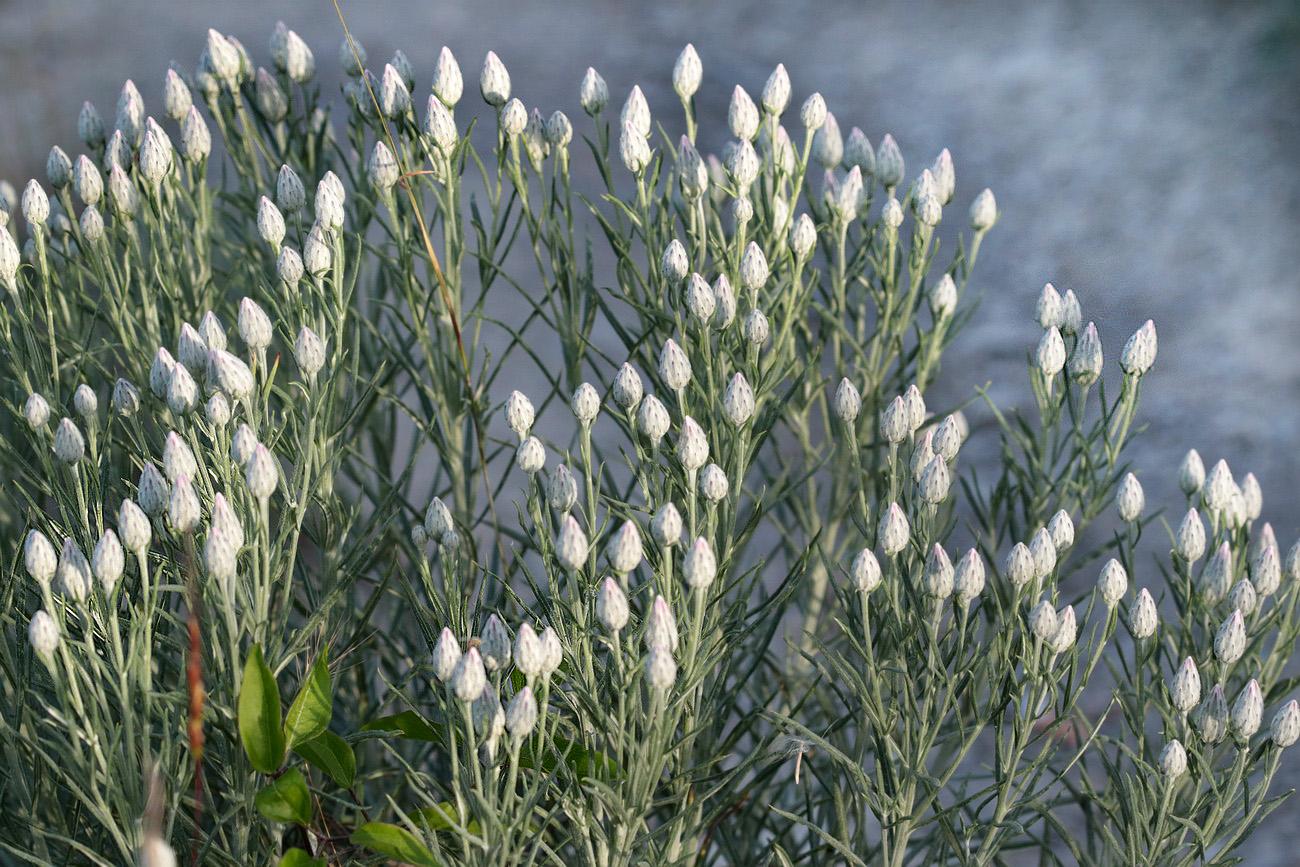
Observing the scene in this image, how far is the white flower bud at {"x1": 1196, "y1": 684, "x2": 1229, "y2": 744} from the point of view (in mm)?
667

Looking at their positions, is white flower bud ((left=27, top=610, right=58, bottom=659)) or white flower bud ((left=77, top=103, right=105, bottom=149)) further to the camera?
white flower bud ((left=77, top=103, right=105, bottom=149))

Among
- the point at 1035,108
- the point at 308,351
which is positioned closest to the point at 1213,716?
the point at 308,351

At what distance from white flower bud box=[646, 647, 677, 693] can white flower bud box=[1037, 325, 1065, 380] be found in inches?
13.8

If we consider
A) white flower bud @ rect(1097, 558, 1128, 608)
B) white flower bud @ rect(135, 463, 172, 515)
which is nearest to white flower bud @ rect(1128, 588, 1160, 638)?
white flower bud @ rect(1097, 558, 1128, 608)

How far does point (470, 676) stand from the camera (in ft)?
1.90

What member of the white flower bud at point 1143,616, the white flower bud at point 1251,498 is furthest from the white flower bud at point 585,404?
the white flower bud at point 1251,498

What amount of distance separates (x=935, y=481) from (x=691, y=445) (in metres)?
0.14

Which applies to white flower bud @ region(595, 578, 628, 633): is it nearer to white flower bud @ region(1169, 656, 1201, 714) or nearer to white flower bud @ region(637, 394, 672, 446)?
white flower bud @ region(637, 394, 672, 446)

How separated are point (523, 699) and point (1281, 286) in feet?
5.00

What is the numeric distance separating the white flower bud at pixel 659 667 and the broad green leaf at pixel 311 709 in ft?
0.59

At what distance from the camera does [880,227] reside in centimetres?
94

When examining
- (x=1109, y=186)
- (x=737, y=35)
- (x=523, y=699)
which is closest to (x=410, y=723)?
(x=523, y=699)

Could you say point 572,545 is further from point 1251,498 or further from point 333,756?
point 1251,498

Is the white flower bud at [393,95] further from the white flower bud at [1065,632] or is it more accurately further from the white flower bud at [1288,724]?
the white flower bud at [1288,724]
